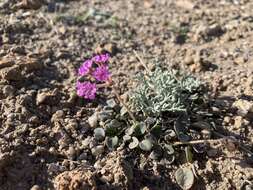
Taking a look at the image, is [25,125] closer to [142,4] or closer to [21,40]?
[21,40]

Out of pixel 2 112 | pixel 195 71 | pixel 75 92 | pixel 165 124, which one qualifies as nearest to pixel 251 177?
pixel 165 124

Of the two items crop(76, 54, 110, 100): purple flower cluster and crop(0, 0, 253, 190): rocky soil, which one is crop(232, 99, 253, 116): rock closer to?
crop(0, 0, 253, 190): rocky soil

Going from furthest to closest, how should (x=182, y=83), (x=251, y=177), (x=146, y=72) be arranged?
(x=146, y=72) → (x=182, y=83) → (x=251, y=177)

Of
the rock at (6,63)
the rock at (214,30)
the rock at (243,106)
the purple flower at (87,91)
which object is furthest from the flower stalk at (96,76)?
the rock at (214,30)

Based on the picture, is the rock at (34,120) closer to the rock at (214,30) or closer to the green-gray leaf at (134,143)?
the green-gray leaf at (134,143)

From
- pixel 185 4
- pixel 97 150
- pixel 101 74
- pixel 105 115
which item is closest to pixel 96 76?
pixel 101 74

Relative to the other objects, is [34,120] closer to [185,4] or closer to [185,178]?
[185,178]

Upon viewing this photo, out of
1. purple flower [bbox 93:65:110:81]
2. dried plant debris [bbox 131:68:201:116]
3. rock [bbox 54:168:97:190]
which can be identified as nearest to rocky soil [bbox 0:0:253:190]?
rock [bbox 54:168:97:190]
